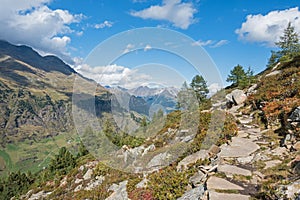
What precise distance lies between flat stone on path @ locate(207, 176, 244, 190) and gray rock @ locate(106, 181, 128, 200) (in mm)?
6472

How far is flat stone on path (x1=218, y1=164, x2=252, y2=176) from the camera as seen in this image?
1149 cm

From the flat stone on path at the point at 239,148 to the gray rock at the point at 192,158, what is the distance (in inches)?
53.3

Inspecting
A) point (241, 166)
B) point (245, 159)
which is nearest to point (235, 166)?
point (241, 166)

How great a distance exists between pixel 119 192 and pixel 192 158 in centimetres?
567

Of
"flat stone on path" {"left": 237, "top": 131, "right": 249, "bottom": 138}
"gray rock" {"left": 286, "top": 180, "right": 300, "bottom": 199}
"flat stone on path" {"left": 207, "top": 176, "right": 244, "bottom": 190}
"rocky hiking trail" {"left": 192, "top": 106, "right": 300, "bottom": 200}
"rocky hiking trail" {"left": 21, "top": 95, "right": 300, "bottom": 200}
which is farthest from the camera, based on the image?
"flat stone on path" {"left": 237, "top": 131, "right": 249, "bottom": 138}

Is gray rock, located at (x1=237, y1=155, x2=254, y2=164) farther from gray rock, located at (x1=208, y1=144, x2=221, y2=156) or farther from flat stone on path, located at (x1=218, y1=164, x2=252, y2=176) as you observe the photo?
gray rock, located at (x1=208, y1=144, x2=221, y2=156)

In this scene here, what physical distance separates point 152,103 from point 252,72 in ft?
111

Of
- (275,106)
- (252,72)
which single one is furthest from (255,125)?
(252,72)

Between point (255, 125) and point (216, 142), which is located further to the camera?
point (255, 125)

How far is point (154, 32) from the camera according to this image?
15375mm

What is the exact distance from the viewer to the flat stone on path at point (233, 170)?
1149cm

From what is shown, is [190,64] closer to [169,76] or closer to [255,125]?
[169,76]

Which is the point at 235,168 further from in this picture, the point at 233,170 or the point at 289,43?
the point at 289,43

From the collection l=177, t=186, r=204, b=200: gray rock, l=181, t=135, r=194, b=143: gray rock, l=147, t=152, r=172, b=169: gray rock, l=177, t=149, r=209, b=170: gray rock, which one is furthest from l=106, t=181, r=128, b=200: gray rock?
l=181, t=135, r=194, b=143: gray rock
